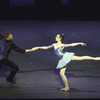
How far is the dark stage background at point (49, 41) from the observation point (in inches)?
246

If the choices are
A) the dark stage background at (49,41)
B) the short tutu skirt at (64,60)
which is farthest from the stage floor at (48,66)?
the short tutu skirt at (64,60)

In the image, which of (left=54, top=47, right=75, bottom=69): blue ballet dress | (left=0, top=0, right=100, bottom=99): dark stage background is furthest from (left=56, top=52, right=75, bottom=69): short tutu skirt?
(left=0, top=0, right=100, bottom=99): dark stage background

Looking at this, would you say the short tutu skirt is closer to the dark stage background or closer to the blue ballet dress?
the blue ballet dress

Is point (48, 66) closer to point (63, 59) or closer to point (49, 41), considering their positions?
point (63, 59)

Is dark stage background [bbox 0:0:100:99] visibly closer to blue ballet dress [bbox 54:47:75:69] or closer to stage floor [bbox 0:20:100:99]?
stage floor [bbox 0:20:100:99]

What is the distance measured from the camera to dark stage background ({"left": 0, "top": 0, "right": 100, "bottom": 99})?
6.26 metres

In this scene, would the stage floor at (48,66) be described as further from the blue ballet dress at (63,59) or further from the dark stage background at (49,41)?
the blue ballet dress at (63,59)

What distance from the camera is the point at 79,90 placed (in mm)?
6234

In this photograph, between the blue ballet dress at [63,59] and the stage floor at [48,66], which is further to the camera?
the blue ballet dress at [63,59]

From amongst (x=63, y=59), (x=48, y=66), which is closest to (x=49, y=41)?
(x=48, y=66)

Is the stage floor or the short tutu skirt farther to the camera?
the short tutu skirt

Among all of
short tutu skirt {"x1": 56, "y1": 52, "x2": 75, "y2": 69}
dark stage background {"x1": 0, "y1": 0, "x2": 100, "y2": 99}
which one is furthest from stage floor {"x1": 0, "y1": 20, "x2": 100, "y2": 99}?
short tutu skirt {"x1": 56, "y1": 52, "x2": 75, "y2": 69}

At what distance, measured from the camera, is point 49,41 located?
10.2 m

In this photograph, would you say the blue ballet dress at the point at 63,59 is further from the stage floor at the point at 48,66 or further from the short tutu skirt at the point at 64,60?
the stage floor at the point at 48,66
